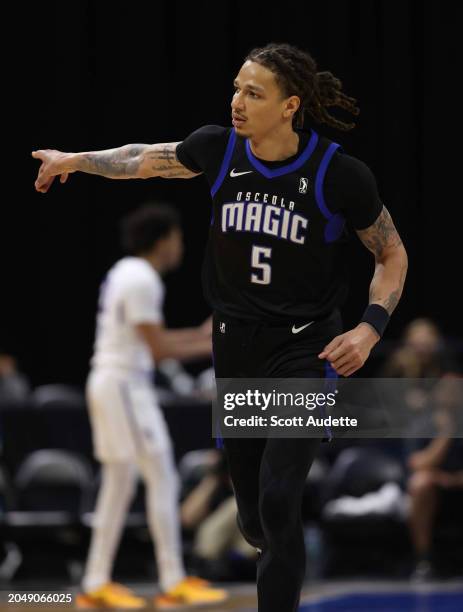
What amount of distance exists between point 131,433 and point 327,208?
311 centimetres

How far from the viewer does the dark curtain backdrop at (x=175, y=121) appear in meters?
8.74

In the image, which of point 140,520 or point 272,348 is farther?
point 140,520

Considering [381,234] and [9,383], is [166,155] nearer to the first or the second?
[381,234]

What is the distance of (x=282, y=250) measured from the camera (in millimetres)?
3896

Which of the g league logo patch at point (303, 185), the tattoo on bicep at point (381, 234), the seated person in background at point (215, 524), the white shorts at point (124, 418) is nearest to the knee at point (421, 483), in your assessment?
the seated person in background at point (215, 524)

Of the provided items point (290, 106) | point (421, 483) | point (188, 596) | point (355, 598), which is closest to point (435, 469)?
point (421, 483)

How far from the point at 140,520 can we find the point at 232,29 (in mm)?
3670

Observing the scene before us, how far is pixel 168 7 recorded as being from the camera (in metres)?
9.84

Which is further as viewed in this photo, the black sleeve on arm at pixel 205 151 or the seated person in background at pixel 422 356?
the seated person in background at pixel 422 356

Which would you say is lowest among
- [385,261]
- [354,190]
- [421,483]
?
[421,483]

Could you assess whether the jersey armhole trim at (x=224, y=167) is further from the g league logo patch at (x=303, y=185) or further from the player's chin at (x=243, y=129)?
the g league logo patch at (x=303, y=185)

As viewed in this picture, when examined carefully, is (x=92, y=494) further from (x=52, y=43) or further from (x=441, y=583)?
(x=52, y=43)

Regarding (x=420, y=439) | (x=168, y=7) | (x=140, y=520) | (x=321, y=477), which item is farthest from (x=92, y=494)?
(x=168, y=7)

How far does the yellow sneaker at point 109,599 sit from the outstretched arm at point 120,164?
3151 mm
